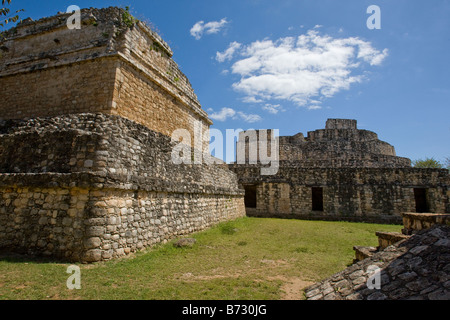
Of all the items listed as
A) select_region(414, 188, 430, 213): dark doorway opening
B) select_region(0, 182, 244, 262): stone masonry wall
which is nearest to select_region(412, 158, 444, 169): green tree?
select_region(414, 188, 430, 213): dark doorway opening

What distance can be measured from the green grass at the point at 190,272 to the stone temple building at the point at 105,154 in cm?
63

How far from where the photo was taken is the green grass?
3.84 meters

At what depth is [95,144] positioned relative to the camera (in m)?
5.54

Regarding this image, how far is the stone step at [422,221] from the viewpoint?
397 centimetres

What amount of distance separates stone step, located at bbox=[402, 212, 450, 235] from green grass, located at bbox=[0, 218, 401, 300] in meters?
1.65

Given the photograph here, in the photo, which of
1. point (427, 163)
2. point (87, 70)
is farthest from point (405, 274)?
point (427, 163)

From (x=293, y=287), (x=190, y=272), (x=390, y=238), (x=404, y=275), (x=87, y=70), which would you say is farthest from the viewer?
(x=87, y=70)

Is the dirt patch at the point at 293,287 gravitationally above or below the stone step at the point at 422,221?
below

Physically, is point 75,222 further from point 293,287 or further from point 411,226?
point 411,226

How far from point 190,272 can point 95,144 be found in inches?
136

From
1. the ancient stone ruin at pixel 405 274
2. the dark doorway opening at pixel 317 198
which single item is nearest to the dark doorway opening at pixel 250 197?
the dark doorway opening at pixel 317 198

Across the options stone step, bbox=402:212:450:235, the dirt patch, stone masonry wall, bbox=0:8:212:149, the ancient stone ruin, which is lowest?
the dirt patch

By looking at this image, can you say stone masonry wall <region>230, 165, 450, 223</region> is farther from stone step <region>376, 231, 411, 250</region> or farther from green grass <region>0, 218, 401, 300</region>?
stone step <region>376, 231, 411, 250</region>

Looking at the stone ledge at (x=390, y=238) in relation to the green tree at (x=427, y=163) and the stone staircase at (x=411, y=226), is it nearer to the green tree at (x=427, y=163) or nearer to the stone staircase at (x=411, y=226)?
the stone staircase at (x=411, y=226)
